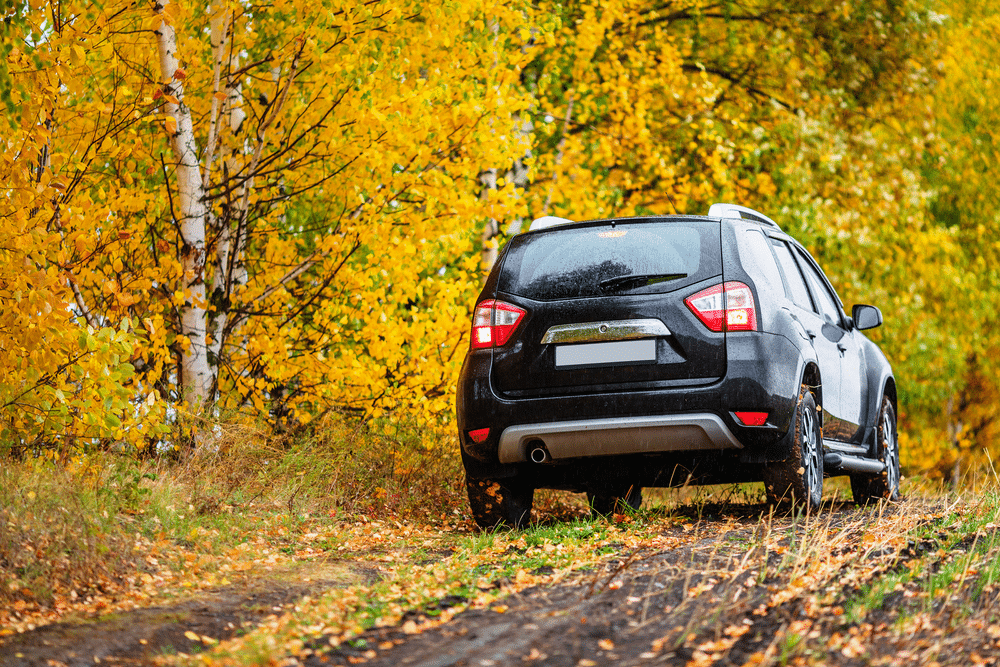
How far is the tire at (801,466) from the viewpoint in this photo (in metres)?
6.38

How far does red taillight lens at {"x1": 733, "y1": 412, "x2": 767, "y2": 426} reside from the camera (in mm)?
6027

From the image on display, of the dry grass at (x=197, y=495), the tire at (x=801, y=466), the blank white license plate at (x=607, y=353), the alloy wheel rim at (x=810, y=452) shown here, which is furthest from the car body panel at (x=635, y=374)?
the dry grass at (x=197, y=495)

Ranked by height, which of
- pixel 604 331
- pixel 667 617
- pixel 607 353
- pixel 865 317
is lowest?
pixel 667 617

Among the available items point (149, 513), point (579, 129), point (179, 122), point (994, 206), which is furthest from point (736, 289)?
point (994, 206)

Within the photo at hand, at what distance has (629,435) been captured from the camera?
6066 millimetres

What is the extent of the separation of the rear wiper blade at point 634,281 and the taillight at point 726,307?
0.18 metres

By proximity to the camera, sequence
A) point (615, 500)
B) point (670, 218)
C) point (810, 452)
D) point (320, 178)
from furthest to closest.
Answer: point (320, 178) < point (615, 500) < point (810, 452) < point (670, 218)

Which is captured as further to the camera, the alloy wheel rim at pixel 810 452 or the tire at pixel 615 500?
the tire at pixel 615 500

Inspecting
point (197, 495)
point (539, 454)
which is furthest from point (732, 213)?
point (197, 495)

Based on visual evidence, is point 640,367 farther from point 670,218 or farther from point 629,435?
point 670,218

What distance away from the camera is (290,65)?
28.2 feet

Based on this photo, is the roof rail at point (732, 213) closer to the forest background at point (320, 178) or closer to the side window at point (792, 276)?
the side window at point (792, 276)

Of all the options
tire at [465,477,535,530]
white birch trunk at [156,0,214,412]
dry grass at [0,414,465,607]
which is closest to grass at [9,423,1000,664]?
dry grass at [0,414,465,607]

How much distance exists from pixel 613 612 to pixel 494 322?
2.44 metres
